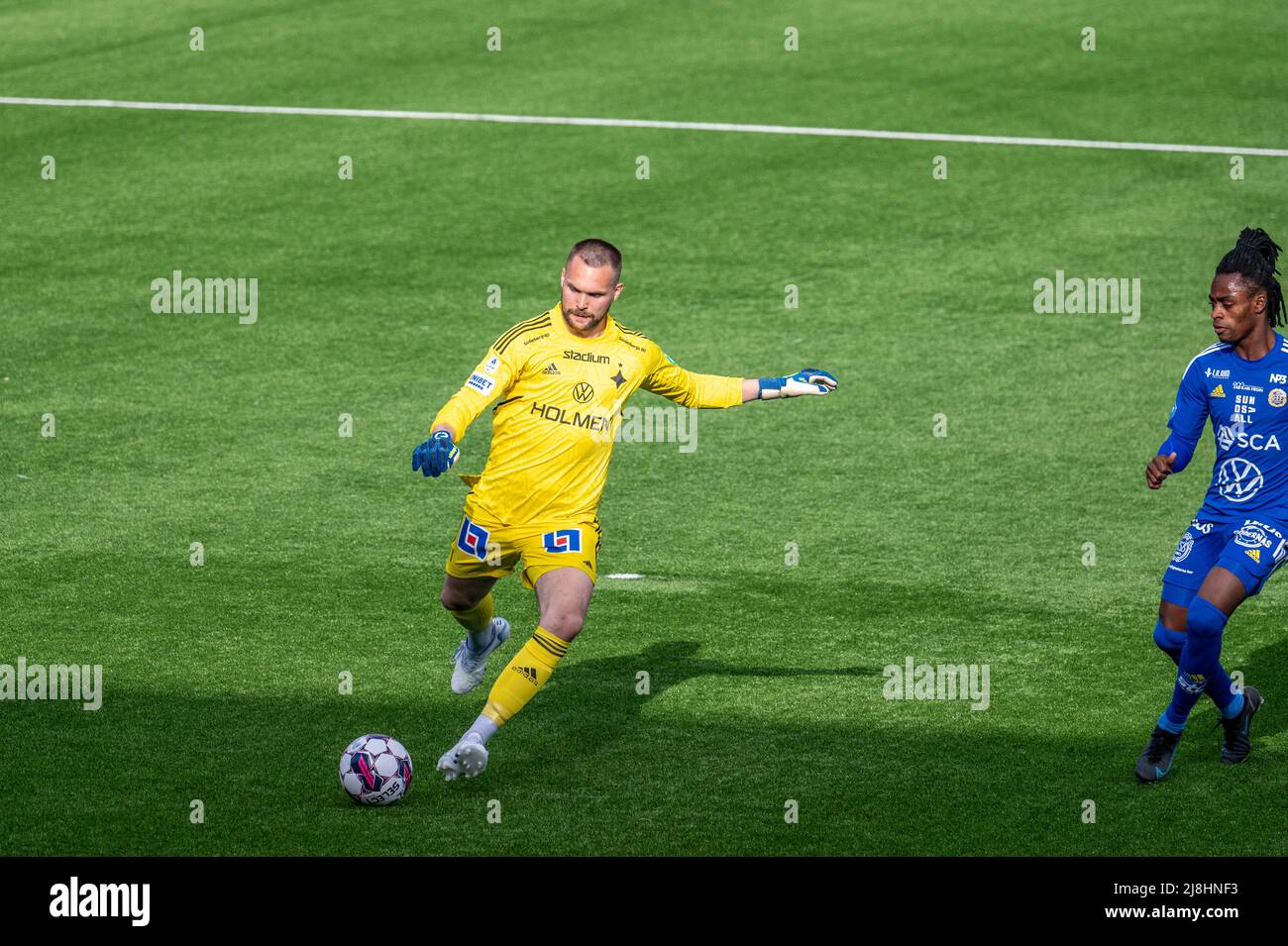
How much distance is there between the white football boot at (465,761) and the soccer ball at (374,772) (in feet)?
0.72

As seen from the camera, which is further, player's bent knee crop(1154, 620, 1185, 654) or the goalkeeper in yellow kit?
player's bent knee crop(1154, 620, 1185, 654)

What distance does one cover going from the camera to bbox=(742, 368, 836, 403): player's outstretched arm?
384 inches

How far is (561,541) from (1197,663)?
3134mm

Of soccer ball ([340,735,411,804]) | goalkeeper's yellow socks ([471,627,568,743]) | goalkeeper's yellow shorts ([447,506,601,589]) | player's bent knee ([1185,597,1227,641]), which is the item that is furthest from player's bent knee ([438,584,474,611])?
player's bent knee ([1185,597,1227,641])

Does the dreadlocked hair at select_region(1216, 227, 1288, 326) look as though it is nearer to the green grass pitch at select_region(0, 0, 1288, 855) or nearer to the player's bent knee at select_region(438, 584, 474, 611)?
the green grass pitch at select_region(0, 0, 1288, 855)

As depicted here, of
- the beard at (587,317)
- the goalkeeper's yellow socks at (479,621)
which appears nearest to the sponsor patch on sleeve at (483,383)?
the beard at (587,317)

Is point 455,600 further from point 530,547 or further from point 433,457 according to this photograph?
point 433,457

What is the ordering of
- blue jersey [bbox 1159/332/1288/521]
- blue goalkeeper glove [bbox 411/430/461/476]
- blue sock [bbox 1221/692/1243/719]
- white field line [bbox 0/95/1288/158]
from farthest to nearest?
white field line [bbox 0/95/1288/158]
blue sock [bbox 1221/692/1243/719]
blue jersey [bbox 1159/332/1288/521]
blue goalkeeper glove [bbox 411/430/461/476]

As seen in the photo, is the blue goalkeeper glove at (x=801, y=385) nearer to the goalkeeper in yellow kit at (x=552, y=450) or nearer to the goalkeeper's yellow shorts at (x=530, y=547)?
the goalkeeper in yellow kit at (x=552, y=450)

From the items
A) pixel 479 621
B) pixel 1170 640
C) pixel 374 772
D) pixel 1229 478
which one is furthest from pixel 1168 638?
pixel 374 772

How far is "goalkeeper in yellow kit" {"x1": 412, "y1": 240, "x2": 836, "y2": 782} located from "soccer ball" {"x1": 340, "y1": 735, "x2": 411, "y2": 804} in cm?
46

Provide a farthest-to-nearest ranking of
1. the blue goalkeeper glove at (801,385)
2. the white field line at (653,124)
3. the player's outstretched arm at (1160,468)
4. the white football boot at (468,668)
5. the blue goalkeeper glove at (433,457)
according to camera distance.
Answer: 1. the white field line at (653,124)
2. the white football boot at (468,668)
3. the blue goalkeeper glove at (801,385)
4. the player's outstretched arm at (1160,468)
5. the blue goalkeeper glove at (433,457)

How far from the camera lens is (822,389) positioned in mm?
9727

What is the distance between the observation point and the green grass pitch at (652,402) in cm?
927
